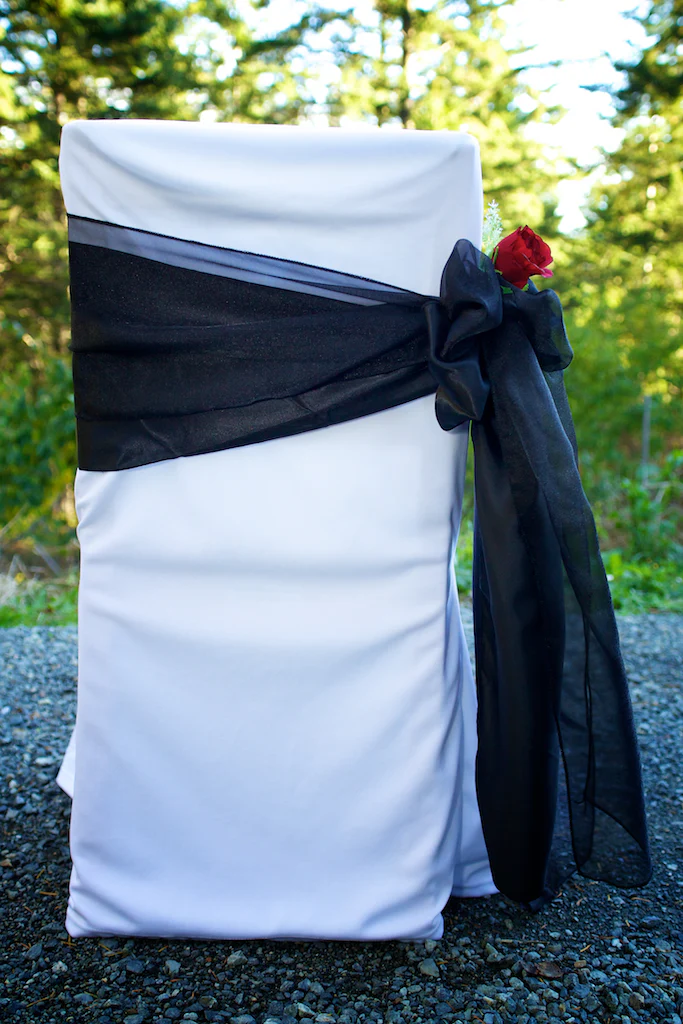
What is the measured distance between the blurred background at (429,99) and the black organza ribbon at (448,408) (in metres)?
5.99

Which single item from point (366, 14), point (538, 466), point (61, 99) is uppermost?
point (366, 14)

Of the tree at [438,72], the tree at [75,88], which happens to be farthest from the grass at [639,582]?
the tree at [438,72]

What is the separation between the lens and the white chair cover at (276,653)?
1435 mm

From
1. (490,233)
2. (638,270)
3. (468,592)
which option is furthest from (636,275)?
(490,233)

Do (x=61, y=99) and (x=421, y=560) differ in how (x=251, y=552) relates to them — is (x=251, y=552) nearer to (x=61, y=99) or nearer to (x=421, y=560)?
(x=421, y=560)

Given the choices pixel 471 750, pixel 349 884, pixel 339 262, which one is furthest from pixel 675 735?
pixel 339 262

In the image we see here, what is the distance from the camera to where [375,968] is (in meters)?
1.49

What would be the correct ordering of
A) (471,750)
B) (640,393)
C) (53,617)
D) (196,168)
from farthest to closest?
(640,393) → (53,617) → (471,750) → (196,168)

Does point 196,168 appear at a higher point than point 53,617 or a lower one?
higher

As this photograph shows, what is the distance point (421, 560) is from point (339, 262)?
22.0 inches

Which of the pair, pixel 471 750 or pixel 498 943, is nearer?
pixel 498 943

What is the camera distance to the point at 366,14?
10.5m

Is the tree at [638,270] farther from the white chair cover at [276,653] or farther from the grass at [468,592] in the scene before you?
the white chair cover at [276,653]

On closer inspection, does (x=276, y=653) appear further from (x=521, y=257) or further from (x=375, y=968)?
(x=521, y=257)
